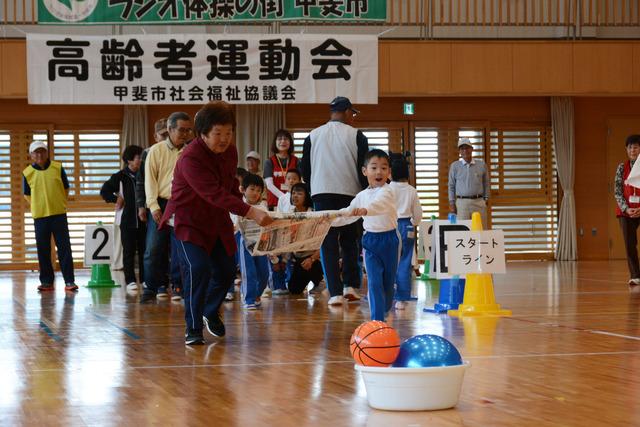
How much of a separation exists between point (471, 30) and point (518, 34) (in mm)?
702

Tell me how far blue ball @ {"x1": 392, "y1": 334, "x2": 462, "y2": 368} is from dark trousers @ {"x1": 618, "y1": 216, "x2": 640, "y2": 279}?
690 cm

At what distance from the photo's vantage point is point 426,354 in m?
3.55

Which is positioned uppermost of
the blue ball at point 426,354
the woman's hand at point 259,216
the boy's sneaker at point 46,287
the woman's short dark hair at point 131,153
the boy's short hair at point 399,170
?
the woman's short dark hair at point 131,153

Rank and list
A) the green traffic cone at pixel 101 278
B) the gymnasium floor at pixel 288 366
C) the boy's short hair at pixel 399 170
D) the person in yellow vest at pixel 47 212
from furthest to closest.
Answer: the green traffic cone at pixel 101 278
the person in yellow vest at pixel 47 212
the boy's short hair at pixel 399 170
the gymnasium floor at pixel 288 366

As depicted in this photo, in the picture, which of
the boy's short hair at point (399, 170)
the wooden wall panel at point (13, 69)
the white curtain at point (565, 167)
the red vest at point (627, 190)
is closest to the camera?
the boy's short hair at point (399, 170)

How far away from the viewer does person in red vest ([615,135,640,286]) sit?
10141 millimetres

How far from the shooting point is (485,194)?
515 inches

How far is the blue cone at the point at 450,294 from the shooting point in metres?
7.41

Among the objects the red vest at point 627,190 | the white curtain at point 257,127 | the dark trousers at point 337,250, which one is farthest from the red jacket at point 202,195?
the white curtain at point 257,127

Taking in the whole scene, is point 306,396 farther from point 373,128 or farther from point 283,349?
point 373,128

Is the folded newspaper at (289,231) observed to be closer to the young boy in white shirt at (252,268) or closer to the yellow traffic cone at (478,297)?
the yellow traffic cone at (478,297)

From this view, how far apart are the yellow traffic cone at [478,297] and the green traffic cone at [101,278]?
497 cm

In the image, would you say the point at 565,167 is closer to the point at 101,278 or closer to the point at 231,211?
the point at 101,278

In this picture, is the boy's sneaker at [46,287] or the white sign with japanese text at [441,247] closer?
the white sign with japanese text at [441,247]
